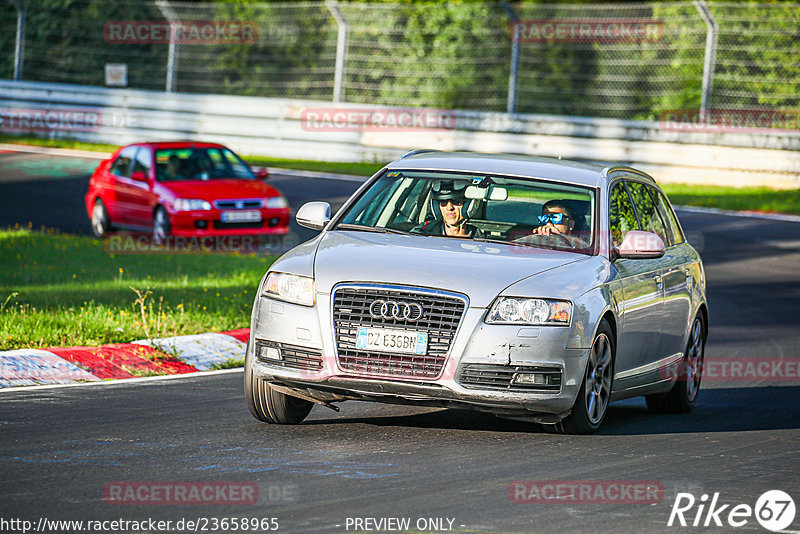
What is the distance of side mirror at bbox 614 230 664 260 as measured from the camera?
28.5 ft

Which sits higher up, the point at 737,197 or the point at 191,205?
the point at 191,205

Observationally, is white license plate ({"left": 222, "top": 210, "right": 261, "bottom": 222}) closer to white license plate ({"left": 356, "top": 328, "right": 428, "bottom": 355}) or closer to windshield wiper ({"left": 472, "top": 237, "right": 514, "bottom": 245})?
windshield wiper ({"left": 472, "top": 237, "right": 514, "bottom": 245})

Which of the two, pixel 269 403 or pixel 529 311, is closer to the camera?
pixel 529 311

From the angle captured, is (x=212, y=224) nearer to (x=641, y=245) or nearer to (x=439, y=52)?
(x=641, y=245)

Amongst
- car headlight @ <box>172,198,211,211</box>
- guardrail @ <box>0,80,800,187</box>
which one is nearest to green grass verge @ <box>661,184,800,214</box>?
guardrail @ <box>0,80,800,187</box>

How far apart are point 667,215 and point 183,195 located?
A: 9.73m

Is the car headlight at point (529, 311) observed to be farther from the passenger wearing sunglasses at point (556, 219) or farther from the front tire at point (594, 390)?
the passenger wearing sunglasses at point (556, 219)

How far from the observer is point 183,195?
18781mm

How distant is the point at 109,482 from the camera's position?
664cm

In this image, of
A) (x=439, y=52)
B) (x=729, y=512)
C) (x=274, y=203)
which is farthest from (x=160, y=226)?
(x=439, y=52)

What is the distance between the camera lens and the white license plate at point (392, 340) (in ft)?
25.1

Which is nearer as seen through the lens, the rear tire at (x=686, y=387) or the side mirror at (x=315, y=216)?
the side mirror at (x=315, y=216)

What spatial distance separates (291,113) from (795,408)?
1993 centimetres

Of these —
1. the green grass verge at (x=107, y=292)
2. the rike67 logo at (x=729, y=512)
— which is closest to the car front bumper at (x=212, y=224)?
the green grass verge at (x=107, y=292)
